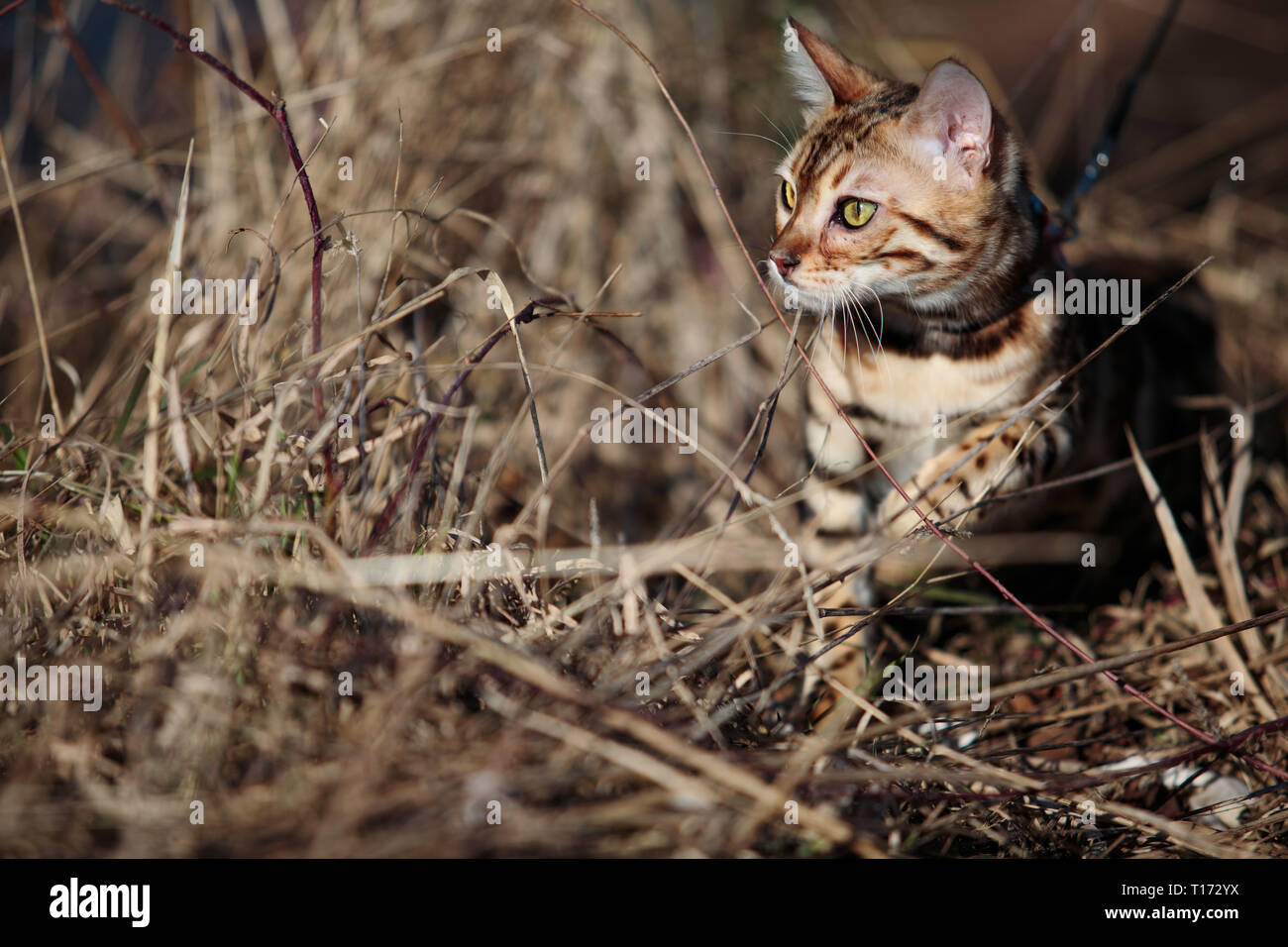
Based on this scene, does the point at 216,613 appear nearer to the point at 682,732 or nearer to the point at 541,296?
the point at 682,732

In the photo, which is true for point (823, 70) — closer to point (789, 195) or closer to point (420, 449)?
point (789, 195)

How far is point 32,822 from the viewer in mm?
1028

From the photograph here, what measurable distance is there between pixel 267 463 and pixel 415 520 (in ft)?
0.88

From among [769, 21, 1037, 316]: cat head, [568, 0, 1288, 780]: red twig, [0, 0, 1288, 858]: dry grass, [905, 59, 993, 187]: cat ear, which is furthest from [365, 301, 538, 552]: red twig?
[905, 59, 993, 187]: cat ear

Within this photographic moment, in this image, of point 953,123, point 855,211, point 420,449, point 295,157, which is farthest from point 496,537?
point 953,123

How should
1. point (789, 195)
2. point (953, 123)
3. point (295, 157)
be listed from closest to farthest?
point (295, 157) < point (953, 123) < point (789, 195)

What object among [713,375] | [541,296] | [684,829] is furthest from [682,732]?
[713,375]

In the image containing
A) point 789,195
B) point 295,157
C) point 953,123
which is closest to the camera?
point 295,157

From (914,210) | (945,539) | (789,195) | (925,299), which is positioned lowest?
(945,539)

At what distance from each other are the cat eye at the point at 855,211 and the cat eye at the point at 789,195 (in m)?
0.12

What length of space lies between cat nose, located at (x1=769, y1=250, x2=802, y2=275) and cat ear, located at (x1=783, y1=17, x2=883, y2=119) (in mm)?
424

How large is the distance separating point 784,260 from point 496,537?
705 mm

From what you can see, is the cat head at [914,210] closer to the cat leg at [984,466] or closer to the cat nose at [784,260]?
the cat nose at [784,260]

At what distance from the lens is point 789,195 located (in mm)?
1754
